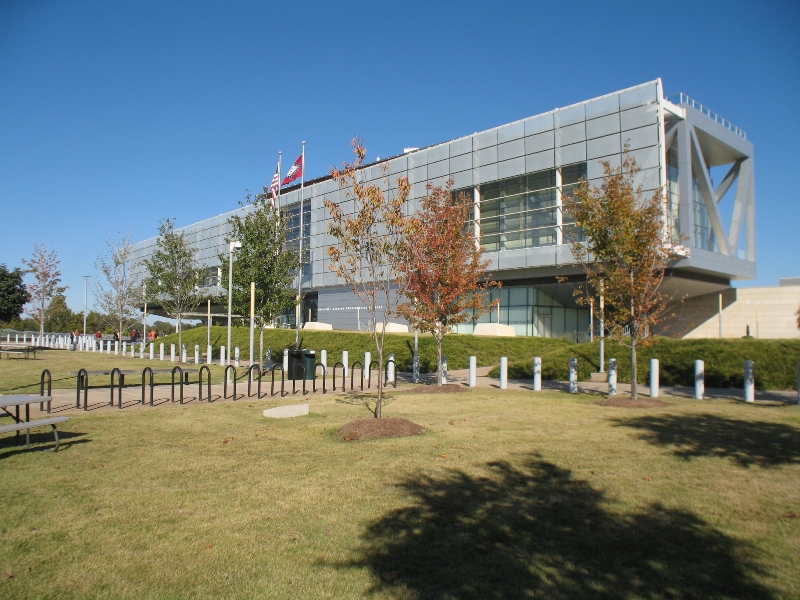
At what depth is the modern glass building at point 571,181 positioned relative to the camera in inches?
1312

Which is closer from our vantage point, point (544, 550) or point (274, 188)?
point (544, 550)

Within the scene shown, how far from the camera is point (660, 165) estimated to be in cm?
3147

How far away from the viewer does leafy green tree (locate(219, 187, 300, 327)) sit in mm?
25703

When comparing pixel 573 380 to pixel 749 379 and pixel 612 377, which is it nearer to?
pixel 612 377

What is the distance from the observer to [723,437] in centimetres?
905

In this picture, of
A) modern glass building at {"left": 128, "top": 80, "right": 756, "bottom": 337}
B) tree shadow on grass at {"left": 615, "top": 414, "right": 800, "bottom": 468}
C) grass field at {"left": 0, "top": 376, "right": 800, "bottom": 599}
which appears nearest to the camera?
grass field at {"left": 0, "top": 376, "right": 800, "bottom": 599}

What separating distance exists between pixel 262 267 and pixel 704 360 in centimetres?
1766

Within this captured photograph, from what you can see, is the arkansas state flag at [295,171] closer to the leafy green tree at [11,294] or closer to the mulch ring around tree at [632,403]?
the leafy green tree at [11,294]

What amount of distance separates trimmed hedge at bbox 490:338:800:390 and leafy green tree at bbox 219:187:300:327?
1061 centimetres

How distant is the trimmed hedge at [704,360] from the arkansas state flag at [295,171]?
1921 cm

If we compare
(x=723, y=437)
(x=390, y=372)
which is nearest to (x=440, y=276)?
(x=390, y=372)

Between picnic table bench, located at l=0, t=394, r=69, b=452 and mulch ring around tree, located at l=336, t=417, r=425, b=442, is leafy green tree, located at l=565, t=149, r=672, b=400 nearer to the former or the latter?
mulch ring around tree, located at l=336, t=417, r=425, b=442

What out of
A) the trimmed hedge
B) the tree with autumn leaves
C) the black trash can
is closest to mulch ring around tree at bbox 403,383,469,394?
the tree with autumn leaves

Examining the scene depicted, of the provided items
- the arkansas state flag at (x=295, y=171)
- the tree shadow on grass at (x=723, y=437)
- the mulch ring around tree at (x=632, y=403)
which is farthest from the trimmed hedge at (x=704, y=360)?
the arkansas state flag at (x=295, y=171)
